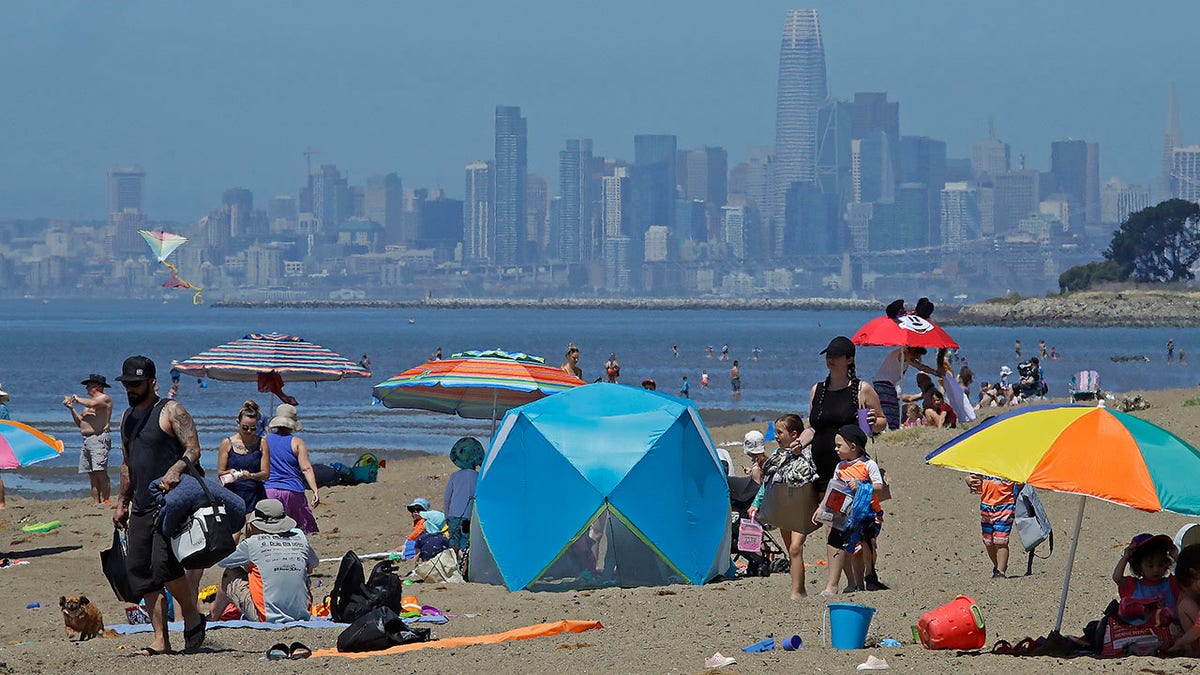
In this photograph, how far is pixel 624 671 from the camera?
7.87 meters

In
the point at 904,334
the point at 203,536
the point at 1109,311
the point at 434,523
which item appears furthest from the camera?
the point at 1109,311

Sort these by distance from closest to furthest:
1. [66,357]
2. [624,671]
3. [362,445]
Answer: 1. [624,671]
2. [362,445]
3. [66,357]

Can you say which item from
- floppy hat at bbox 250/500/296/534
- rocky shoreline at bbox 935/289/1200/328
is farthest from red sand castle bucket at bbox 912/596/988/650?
rocky shoreline at bbox 935/289/1200/328

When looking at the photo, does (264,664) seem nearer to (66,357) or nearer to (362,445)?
(362,445)

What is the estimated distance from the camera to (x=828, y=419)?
9.95 m

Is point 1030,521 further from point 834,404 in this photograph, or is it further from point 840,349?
point 840,349

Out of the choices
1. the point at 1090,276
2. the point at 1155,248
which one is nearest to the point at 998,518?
the point at 1090,276

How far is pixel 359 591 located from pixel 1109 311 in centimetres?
12578

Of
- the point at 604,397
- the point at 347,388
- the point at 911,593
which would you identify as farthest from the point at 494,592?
the point at 347,388

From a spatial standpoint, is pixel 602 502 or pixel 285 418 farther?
pixel 285 418

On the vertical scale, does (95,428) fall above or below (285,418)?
below

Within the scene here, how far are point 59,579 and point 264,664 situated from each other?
5080 millimetres

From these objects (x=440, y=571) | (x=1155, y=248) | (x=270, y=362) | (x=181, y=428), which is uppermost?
(x=1155, y=248)

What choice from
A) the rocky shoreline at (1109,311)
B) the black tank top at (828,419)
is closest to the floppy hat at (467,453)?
the black tank top at (828,419)
